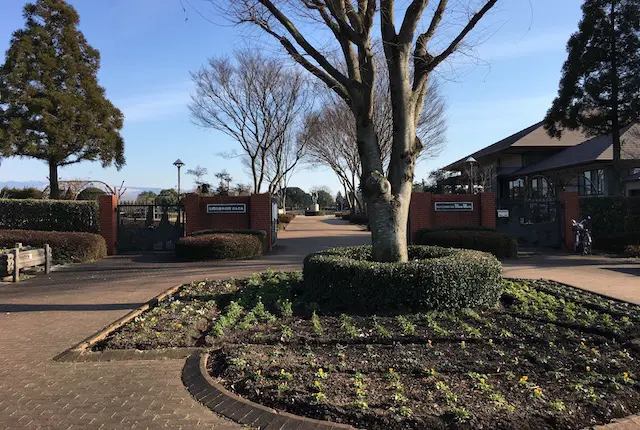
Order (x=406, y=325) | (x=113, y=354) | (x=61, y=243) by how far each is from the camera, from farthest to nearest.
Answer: (x=61, y=243) → (x=406, y=325) → (x=113, y=354)

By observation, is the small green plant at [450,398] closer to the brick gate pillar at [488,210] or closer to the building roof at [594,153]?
the brick gate pillar at [488,210]

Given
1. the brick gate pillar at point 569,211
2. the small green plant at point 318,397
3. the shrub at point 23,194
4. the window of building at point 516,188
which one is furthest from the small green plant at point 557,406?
the window of building at point 516,188

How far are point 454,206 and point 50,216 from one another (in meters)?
14.2

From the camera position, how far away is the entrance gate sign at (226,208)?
17038 millimetres

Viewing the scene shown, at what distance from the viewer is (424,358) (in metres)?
4.67

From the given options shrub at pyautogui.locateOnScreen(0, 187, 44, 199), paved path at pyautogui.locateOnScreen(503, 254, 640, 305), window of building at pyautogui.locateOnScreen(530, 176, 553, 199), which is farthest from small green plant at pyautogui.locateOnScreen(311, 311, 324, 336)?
window of building at pyautogui.locateOnScreen(530, 176, 553, 199)

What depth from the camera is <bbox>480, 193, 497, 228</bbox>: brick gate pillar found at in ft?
56.2

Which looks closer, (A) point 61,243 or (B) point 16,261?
(B) point 16,261

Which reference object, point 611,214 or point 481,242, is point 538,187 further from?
point 481,242

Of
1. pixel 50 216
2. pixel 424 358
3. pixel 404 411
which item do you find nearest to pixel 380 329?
pixel 424 358

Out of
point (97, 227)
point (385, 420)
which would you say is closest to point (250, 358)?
point (385, 420)

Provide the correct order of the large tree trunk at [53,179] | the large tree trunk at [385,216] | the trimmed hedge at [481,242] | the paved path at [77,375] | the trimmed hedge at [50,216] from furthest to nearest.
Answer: the large tree trunk at [53,179]
the trimmed hedge at [50,216]
the trimmed hedge at [481,242]
the large tree trunk at [385,216]
the paved path at [77,375]

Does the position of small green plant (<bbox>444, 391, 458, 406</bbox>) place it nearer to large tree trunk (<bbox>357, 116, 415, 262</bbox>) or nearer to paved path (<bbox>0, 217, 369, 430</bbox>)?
paved path (<bbox>0, 217, 369, 430</bbox>)

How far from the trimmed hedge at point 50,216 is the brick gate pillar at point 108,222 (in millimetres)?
256
